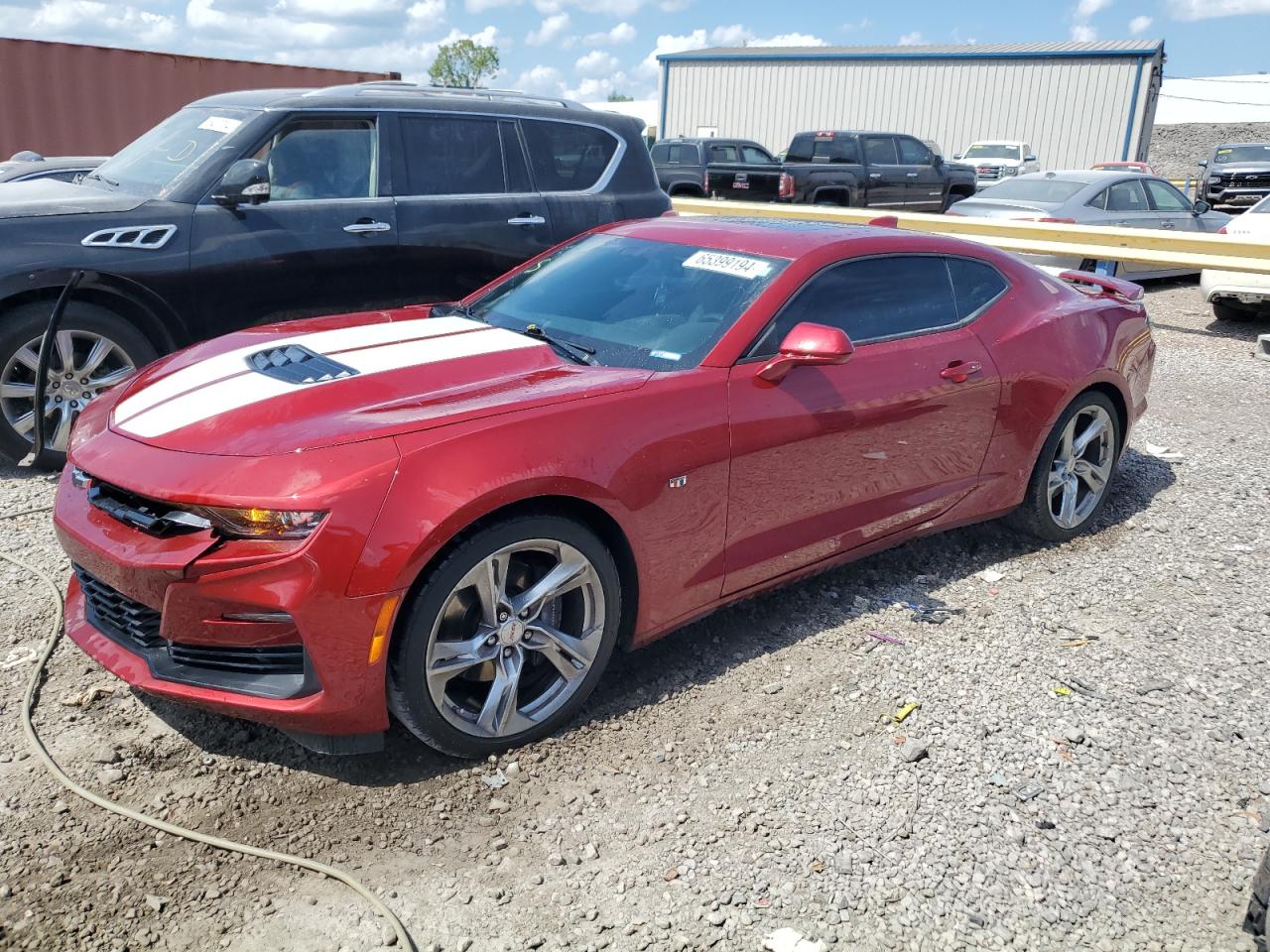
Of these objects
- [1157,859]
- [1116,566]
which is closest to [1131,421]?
[1116,566]

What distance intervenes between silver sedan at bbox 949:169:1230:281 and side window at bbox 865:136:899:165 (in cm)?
609

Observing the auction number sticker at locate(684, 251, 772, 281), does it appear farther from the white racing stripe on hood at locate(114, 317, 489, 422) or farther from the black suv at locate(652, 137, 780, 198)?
the black suv at locate(652, 137, 780, 198)

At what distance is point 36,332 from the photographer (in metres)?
5.29

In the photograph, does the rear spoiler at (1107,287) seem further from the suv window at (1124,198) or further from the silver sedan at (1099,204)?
the suv window at (1124,198)

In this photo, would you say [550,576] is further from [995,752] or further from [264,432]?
[995,752]

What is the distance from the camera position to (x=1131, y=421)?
5.28 m

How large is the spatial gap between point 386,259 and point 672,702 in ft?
11.8

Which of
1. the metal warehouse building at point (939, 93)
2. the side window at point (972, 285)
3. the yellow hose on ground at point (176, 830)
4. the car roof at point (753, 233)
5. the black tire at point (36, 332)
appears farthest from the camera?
the metal warehouse building at point (939, 93)

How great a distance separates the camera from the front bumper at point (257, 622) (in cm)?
271

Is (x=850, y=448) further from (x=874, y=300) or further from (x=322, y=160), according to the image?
(x=322, y=160)

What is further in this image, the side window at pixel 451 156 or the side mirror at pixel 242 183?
the side window at pixel 451 156

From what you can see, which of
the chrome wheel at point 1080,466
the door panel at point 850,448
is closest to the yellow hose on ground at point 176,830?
the door panel at point 850,448

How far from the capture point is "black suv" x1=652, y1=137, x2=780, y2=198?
63.3 feet

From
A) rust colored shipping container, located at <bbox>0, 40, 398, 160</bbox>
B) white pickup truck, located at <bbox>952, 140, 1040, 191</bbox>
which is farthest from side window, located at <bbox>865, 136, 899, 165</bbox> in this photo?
rust colored shipping container, located at <bbox>0, 40, 398, 160</bbox>
